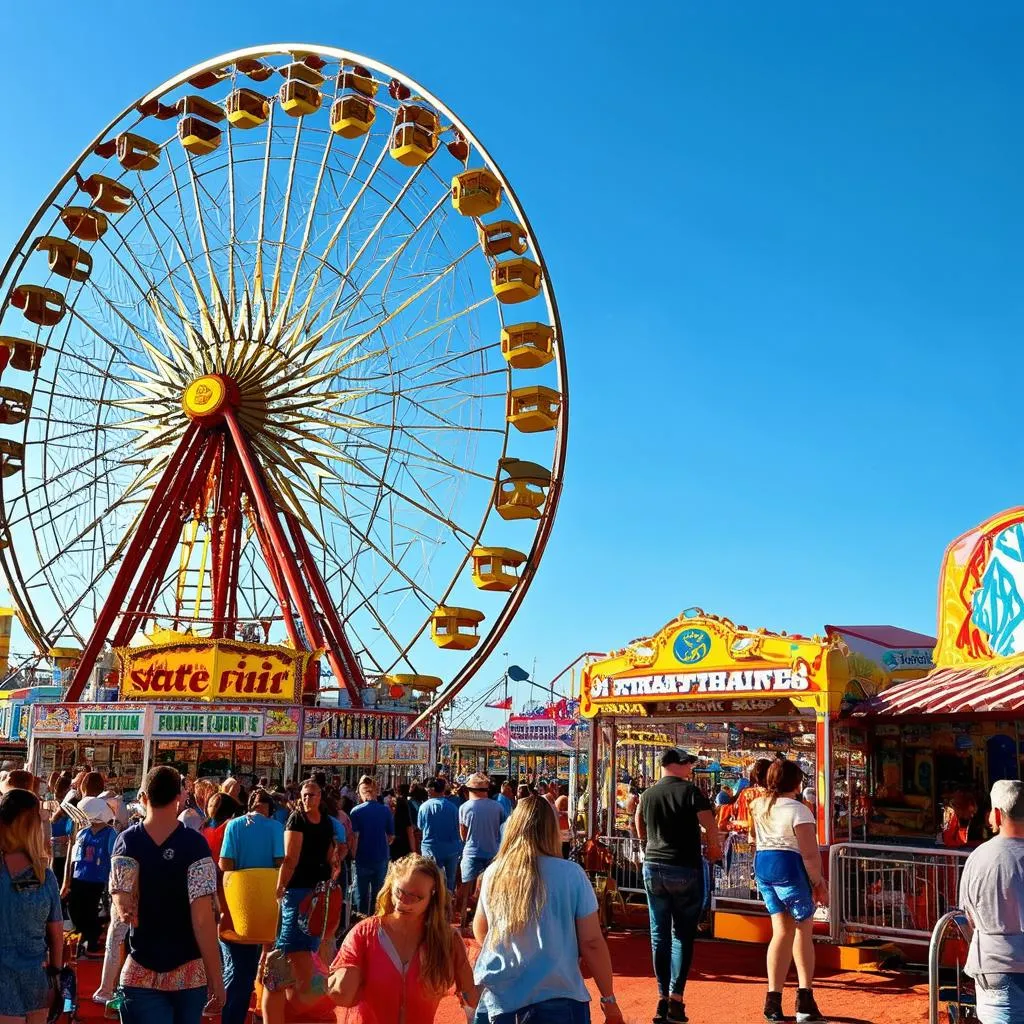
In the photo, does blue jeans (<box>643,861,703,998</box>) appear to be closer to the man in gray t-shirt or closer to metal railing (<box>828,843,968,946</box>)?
the man in gray t-shirt

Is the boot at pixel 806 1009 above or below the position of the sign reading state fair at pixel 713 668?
below

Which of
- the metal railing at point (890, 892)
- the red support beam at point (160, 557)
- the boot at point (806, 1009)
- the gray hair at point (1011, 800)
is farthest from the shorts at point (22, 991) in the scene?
the red support beam at point (160, 557)

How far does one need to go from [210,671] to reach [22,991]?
16333 millimetres

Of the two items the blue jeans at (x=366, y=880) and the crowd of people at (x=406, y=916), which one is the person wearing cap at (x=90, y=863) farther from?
the blue jeans at (x=366, y=880)

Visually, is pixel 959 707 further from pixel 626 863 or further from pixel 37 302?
pixel 37 302

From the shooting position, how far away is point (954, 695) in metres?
11.0

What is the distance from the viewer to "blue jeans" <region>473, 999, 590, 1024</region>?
3.69 metres

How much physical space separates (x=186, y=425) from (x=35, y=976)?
1971cm

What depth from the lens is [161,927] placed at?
14.2 ft

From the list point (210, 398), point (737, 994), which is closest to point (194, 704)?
point (210, 398)

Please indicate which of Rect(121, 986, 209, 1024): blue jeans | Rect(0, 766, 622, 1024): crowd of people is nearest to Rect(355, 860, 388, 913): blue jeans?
Rect(0, 766, 622, 1024): crowd of people

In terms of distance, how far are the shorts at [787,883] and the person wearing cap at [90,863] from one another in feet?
15.0

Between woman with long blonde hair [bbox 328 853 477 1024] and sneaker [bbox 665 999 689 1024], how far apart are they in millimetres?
3265

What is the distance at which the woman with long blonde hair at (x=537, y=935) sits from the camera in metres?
3.70
